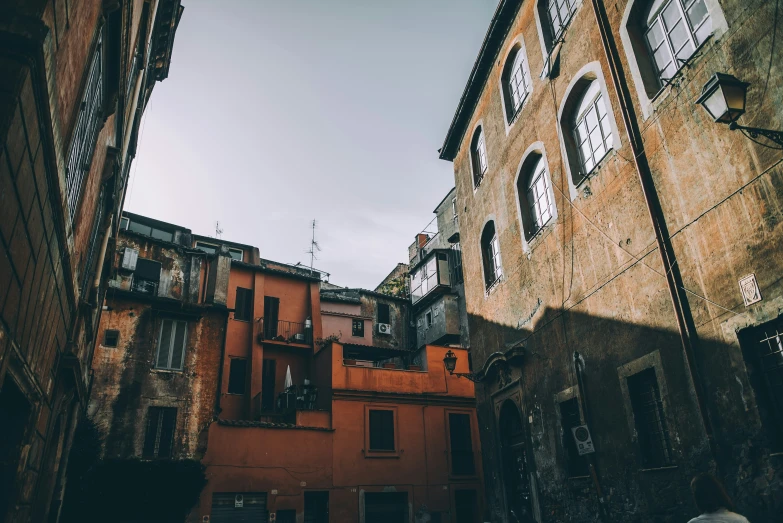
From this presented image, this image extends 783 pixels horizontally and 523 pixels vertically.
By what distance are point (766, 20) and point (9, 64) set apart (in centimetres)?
744

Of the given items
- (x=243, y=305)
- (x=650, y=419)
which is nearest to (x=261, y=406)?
(x=243, y=305)

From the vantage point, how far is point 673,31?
7836mm

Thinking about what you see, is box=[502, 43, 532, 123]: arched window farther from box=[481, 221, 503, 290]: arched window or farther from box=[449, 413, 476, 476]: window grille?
box=[449, 413, 476, 476]: window grille

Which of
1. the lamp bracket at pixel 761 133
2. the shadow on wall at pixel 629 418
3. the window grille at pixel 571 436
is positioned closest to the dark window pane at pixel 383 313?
the shadow on wall at pixel 629 418

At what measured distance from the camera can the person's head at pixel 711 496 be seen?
14.1ft

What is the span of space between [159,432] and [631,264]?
17383 mm

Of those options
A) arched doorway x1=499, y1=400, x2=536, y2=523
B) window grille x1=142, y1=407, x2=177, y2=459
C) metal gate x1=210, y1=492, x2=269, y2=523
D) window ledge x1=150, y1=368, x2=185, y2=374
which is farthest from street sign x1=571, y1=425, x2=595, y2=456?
window ledge x1=150, y1=368, x2=185, y2=374

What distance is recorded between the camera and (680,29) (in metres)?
7.68

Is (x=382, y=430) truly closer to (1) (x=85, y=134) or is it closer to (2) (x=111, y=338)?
(2) (x=111, y=338)

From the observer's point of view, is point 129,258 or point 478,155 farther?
point 129,258

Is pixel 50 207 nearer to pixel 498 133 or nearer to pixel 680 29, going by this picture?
pixel 680 29

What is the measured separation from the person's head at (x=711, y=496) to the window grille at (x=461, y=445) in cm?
1875

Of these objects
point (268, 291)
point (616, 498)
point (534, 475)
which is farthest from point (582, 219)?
point (268, 291)

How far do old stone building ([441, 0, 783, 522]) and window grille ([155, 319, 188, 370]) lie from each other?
506 inches
